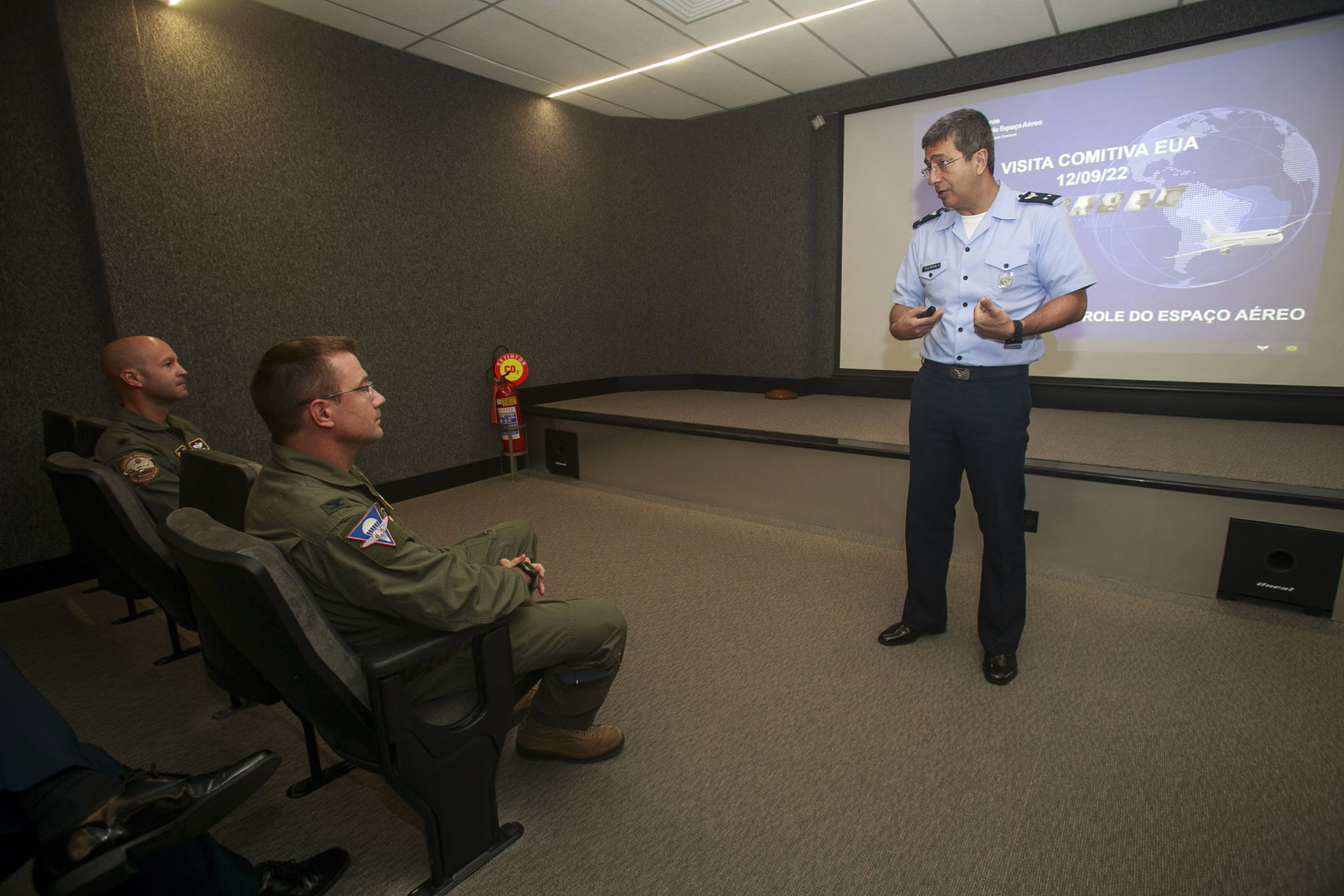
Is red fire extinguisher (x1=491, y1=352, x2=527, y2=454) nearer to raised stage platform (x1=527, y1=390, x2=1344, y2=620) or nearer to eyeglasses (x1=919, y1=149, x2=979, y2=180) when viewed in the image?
raised stage platform (x1=527, y1=390, x2=1344, y2=620)

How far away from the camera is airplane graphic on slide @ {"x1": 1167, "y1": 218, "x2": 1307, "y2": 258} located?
3154mm

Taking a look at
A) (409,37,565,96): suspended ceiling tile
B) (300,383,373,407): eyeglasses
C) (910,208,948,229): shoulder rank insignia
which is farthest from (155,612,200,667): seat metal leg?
(409,37,565,96): suspended ceiling tile

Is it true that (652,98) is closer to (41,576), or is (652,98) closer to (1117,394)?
(1117,394)

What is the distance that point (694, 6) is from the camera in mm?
3143

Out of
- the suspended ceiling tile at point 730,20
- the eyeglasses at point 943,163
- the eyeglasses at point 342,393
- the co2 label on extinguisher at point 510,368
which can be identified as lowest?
the co2 label on extinguisher at point 510,368

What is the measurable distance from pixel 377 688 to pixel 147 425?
1723 mm

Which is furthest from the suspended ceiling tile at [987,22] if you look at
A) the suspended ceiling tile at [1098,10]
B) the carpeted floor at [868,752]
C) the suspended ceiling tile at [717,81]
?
the carpeted floor at [868,752]

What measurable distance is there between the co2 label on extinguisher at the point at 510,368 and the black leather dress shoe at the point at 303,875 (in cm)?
310

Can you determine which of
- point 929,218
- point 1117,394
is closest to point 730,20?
point 929,218

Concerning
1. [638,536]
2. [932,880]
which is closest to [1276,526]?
[932,880]

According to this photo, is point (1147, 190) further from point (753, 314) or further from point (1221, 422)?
point (753, 314)

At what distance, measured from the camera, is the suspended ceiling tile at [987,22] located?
125 inches

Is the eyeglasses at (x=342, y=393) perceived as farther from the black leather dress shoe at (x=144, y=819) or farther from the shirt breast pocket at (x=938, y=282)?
the shirt breast pocket at (x=938, y=282)

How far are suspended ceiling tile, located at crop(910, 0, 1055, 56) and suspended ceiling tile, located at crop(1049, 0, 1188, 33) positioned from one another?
64mm
